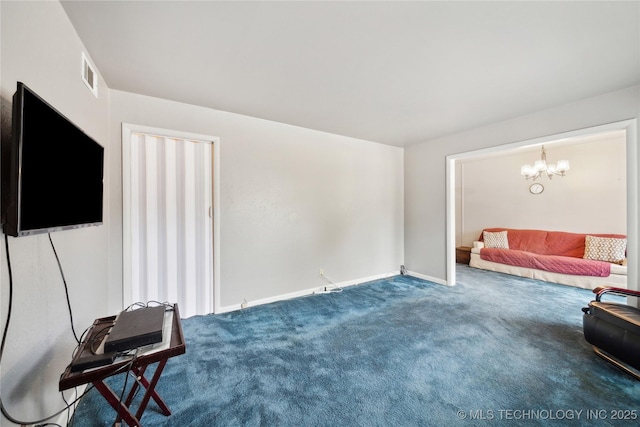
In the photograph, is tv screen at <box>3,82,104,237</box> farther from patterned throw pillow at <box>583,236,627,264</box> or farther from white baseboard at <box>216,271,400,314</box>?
patterned throw pillow at <box>583,236,627,264</box>

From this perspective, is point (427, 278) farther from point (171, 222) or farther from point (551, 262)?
point (171, 222)

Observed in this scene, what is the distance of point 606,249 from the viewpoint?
13.4 feet

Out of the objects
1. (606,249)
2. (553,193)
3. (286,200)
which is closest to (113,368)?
(286,200)

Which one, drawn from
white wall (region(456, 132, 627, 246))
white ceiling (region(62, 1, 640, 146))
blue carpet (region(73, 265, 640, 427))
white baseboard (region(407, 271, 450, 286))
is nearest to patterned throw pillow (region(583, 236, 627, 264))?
white wall (region(456, 132, 627, 246))

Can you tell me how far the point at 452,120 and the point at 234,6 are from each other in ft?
9.64

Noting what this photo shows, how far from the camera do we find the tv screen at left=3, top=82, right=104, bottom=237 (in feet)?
2.81

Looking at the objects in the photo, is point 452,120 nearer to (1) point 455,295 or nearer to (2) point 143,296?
(1) point 455,295

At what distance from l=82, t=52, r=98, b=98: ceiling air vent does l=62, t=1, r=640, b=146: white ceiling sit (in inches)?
3.8

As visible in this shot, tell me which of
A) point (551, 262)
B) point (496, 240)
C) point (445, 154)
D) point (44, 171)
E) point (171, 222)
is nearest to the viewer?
point (44, 171)

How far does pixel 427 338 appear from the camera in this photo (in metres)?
Answer: 2.38

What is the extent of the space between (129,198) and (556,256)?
21.6 feet

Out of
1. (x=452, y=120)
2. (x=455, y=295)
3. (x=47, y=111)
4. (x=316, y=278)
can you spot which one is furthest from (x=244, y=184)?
(x=455, y=295)

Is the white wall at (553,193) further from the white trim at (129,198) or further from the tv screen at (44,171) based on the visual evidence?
the tv screen at (44,171)

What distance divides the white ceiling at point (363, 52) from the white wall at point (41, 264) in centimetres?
34
